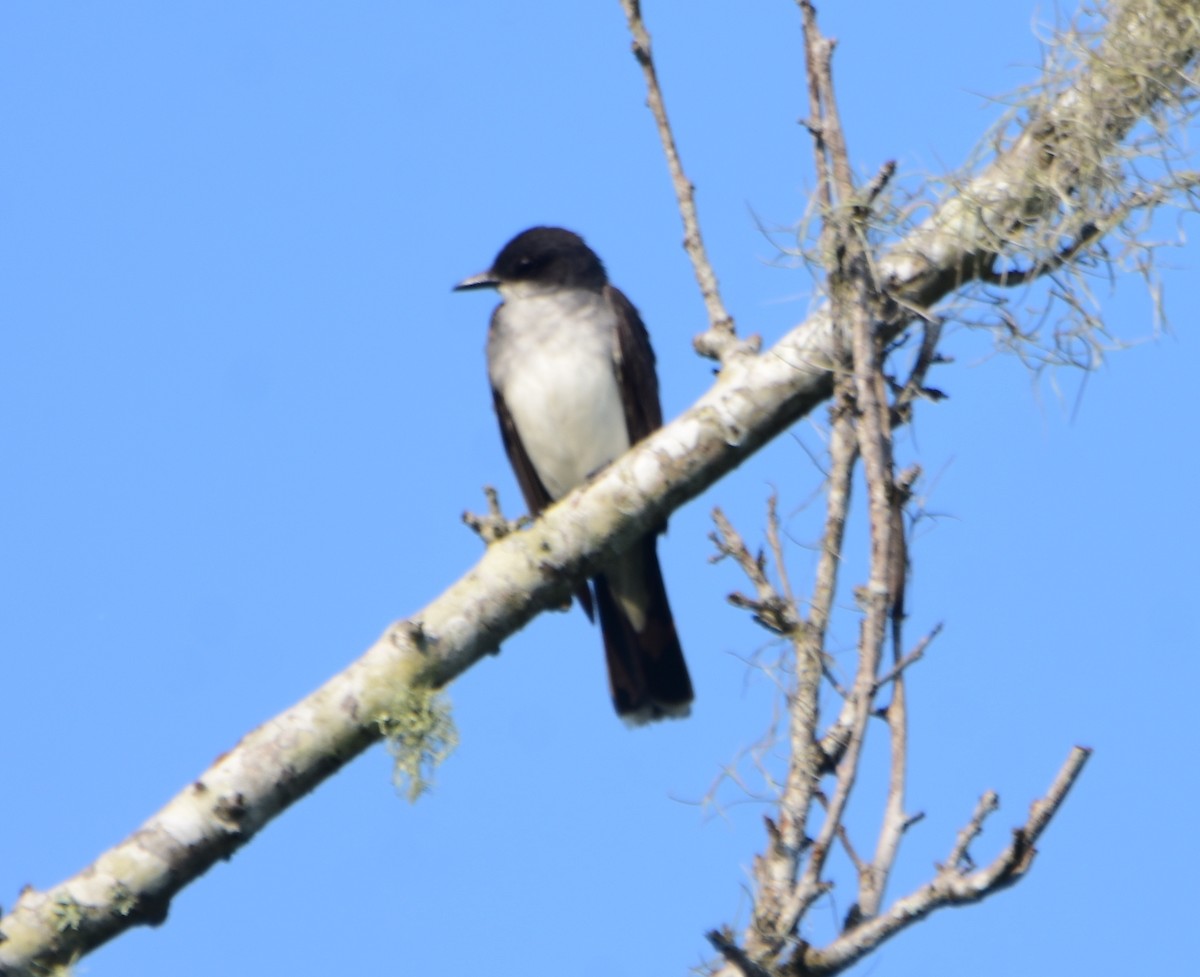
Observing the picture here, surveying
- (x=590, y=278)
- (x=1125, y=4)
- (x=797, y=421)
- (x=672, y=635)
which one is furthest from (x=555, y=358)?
(x=1125, y=4)

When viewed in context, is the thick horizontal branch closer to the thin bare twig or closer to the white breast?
the thin bare twig

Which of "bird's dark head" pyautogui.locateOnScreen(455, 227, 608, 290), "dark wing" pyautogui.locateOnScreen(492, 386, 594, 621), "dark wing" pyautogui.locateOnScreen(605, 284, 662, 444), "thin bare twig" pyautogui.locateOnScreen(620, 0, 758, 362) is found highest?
"bird's dark head" pyautogui.locateOnScreen(455, 227, 608, 290)

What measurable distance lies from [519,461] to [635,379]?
62 centimetres

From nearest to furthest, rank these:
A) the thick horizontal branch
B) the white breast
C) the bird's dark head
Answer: the thick horizontal branch
the white breast
the bird's dark head

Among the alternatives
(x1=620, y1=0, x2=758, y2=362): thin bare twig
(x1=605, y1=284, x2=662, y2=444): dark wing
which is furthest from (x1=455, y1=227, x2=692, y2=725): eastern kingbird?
(x1=620, y1=0, x2=758, y2=362): thin bare twig

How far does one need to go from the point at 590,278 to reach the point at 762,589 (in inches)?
131

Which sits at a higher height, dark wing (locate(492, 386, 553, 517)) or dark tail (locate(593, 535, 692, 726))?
dark wing (locate(492, 386, 553, 517))

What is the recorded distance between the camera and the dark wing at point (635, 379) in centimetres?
635

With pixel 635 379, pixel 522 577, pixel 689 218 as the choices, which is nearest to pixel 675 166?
pixel 689 218

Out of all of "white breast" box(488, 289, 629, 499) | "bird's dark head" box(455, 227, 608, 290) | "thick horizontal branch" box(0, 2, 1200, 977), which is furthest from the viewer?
"bird's dark head" box(455, 227, 608, 290)

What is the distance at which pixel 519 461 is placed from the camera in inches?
265

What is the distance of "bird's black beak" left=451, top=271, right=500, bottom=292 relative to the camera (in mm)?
6777

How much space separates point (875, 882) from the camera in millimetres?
2857

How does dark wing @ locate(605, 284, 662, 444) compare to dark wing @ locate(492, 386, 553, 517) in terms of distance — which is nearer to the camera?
dark wing @ locate(605, 284, 662, 444)
